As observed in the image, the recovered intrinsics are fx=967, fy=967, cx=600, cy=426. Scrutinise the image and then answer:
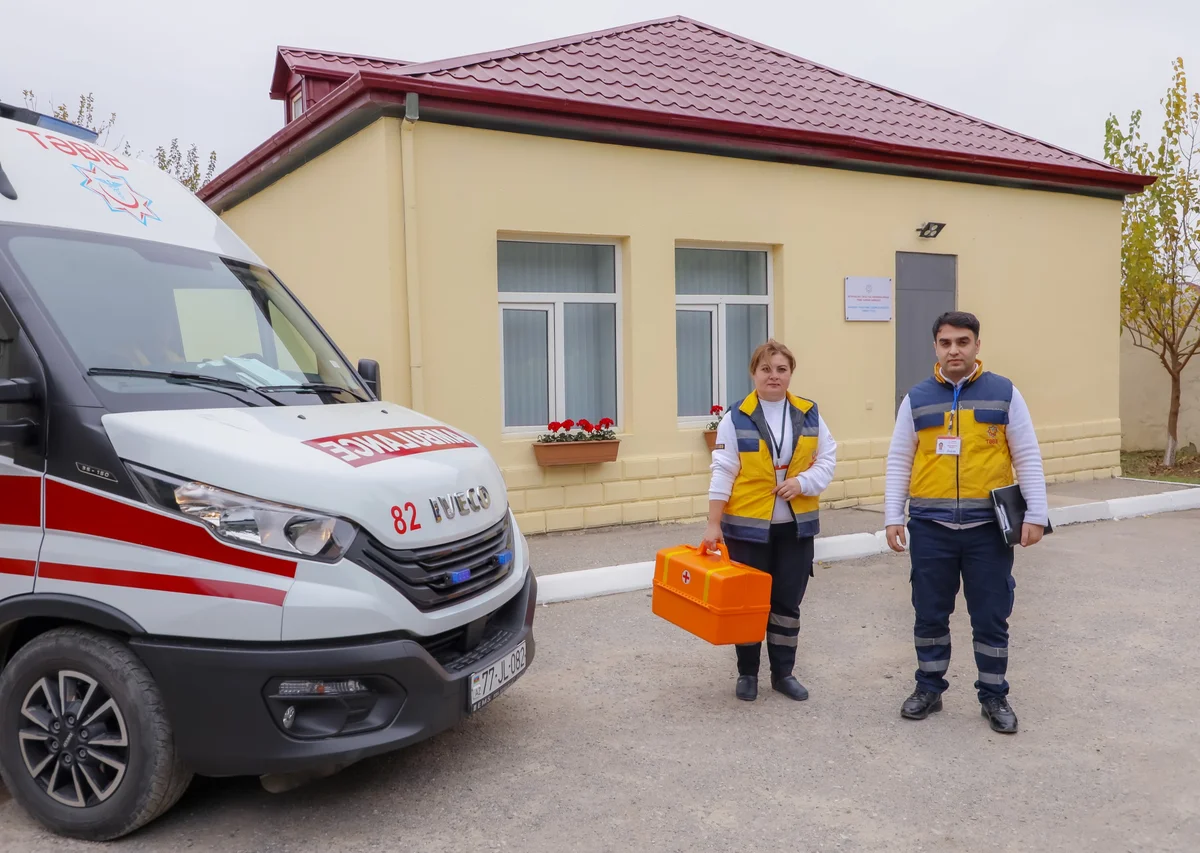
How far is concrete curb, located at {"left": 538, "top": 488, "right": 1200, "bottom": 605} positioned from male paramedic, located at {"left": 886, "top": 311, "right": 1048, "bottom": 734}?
2520 mm

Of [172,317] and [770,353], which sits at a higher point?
[172,317]

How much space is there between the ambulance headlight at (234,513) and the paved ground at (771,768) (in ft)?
3.56

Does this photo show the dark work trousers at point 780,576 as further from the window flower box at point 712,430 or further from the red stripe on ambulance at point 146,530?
the window flower box at point 712,430

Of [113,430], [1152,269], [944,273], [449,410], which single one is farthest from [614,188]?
[1152,269]

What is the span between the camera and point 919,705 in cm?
457

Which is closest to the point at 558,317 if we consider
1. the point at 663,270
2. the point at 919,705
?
the point at 663,270

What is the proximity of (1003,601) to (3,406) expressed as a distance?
4153 mm

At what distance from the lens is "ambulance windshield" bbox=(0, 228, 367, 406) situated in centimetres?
364

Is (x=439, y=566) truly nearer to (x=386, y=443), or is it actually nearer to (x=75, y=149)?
(x=386, y=443)

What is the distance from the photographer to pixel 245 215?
39.2 feet

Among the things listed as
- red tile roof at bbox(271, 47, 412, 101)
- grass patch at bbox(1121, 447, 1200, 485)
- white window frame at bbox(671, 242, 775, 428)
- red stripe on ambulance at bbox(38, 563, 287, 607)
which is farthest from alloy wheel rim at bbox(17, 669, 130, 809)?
grass patch at bbox(1121, 447, 1200, 485)

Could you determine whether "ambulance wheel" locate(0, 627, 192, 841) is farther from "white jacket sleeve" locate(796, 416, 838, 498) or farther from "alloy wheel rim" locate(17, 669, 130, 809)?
"white jacket sleeve" locate(796, 416, 838, 498)

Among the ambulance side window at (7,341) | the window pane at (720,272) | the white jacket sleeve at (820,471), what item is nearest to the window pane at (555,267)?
the window pane at (720,272)

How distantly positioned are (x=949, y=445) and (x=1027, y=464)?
351mm
